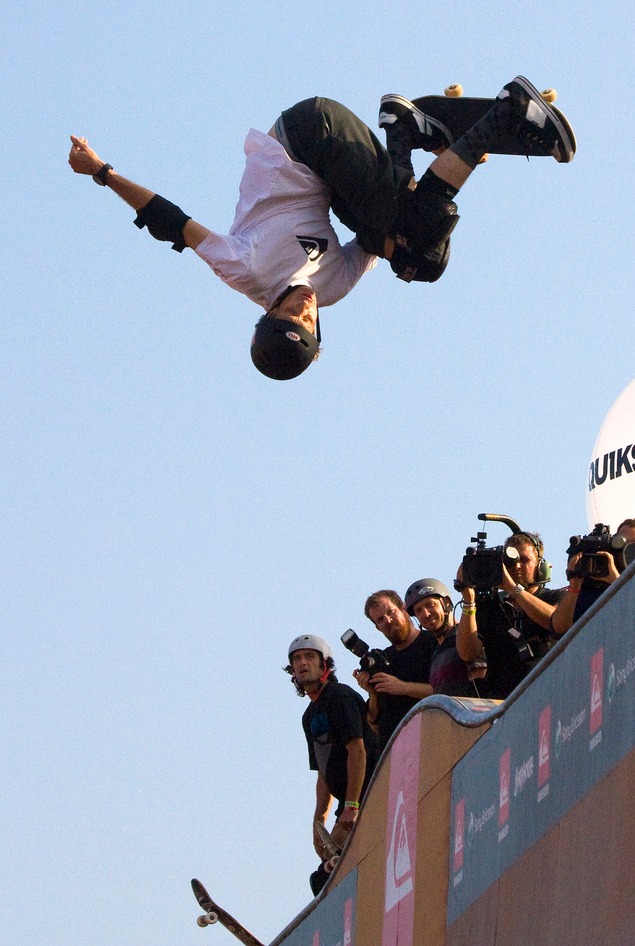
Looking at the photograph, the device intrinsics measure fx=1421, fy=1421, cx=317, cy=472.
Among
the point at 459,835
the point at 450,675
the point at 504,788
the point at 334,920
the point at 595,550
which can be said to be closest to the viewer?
the point at 504,788

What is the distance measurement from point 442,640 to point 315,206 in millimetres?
2540

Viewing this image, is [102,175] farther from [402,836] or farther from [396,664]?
[402,836]

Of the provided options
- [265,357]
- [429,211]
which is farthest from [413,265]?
[265,357]

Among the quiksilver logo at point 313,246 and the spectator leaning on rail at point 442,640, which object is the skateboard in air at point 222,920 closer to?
the spectator leaning on rail at point 442,640

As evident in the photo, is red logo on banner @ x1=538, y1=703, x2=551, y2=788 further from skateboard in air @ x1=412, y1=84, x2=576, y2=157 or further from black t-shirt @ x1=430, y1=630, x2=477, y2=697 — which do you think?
skateboard in air @ x1=412, y1=84, x2=576, y2=157

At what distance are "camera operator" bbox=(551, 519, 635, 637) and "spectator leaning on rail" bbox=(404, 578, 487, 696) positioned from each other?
0.76m

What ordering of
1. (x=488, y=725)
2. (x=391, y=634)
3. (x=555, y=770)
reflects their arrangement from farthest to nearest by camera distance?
(x=391, y=634) → (x=488, y=725) → (x=555, y=770)

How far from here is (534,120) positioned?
685 cm

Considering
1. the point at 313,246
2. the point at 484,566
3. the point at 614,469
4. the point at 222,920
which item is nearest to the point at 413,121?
the point at 313,246

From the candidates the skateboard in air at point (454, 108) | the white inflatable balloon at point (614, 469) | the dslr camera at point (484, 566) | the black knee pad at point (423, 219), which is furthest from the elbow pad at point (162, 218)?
the white inflatable balloon at point (614, 469)

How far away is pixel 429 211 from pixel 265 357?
1063mm

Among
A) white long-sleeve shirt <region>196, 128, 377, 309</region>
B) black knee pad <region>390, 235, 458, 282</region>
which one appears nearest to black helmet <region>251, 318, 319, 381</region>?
white long-sleeve shirt <region>196, 128, 377, 309</region>

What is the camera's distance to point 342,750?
866cm

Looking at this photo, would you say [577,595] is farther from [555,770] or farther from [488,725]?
[555,770]
